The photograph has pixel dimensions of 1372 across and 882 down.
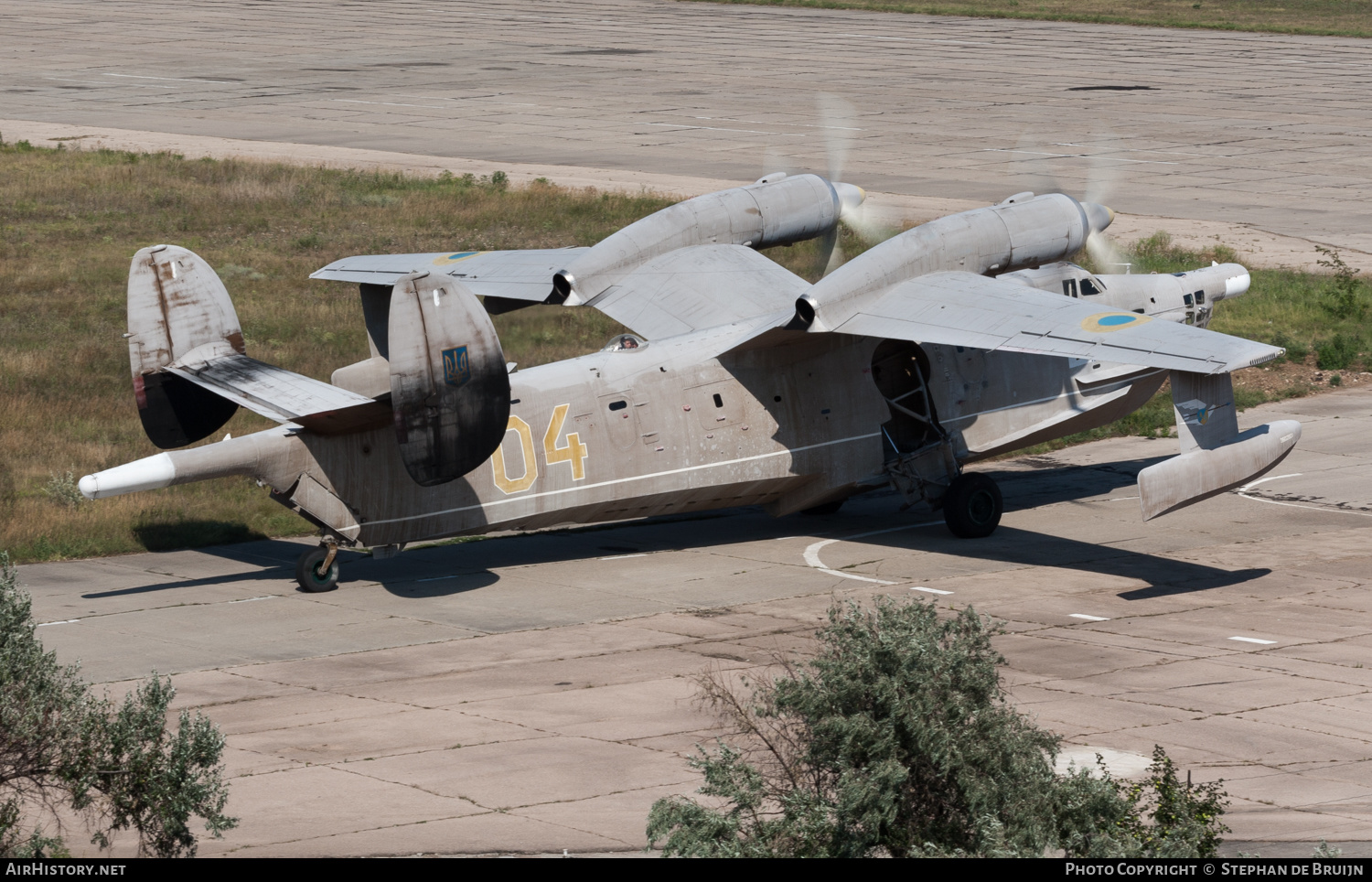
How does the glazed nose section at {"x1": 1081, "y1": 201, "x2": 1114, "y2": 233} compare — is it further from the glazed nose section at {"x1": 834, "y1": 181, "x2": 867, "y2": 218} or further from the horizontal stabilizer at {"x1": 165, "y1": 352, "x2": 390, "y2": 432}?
the horizontal stabilizer at {"x1": 165, "y1": 352, "x2": 390, "y2": 432}

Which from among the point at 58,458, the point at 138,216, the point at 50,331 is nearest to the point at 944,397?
the point at 58,458

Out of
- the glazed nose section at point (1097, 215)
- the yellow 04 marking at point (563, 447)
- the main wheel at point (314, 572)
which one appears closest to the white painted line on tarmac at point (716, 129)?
the glazed nose section at point (1097, 215)

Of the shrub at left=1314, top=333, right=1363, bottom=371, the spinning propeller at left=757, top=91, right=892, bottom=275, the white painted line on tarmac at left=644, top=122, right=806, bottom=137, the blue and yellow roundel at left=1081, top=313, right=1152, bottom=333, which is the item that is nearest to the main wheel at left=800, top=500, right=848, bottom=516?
the spinning propeller at left=757, top=91, right=892, bottom=275

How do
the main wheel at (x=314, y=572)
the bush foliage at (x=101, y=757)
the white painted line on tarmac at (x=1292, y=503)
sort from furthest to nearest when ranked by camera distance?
the white painted line on tarmac at (x=1292, y=503) → the main wheel at (x=314, y=572) → the bush foliage at (x=101, y=757)

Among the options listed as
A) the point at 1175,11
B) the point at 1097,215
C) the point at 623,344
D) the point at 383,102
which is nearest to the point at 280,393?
the point at 623,344

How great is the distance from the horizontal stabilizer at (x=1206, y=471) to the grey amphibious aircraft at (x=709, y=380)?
0.11ft

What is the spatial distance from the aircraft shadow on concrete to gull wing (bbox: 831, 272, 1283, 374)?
3.50 meters

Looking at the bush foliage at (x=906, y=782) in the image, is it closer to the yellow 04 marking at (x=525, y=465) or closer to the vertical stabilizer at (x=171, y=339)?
the yellow 04 marking at (x=525, y=465)

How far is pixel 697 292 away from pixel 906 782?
1378 centimetres

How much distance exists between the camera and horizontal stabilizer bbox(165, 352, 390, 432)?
1945 centimetres

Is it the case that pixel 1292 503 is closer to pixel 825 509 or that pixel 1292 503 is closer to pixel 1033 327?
pixel 825 509

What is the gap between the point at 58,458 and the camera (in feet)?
89.4

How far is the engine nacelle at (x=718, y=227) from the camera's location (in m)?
24.0
